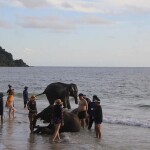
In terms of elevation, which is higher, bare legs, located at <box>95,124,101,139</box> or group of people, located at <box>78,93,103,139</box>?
group of people, located at <box>78,93,103,139</box>

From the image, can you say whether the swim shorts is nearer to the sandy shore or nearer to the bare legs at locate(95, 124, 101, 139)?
the sandy shore

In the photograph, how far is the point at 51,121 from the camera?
17.4m

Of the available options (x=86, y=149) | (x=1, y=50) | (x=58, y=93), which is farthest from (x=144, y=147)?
(x=1, y=50)

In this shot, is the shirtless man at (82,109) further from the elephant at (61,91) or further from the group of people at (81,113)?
the elephant at (61,91)

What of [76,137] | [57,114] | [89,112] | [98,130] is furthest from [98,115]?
[89,112]

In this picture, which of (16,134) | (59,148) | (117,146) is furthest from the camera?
(16,134)

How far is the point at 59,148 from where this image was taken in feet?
48.5

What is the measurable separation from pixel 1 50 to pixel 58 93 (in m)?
175

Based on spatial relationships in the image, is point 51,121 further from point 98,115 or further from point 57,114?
point 98,115

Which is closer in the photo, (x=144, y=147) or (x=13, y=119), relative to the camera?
(x=144, y=147)

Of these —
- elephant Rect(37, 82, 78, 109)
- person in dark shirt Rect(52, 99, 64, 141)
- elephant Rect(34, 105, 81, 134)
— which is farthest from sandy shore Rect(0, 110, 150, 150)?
elephant Rect(37, 82, 78, 109)

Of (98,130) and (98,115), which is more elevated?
(98,115)

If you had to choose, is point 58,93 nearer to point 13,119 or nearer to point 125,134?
point 13,119

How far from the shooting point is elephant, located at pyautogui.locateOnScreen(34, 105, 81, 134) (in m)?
17.6
